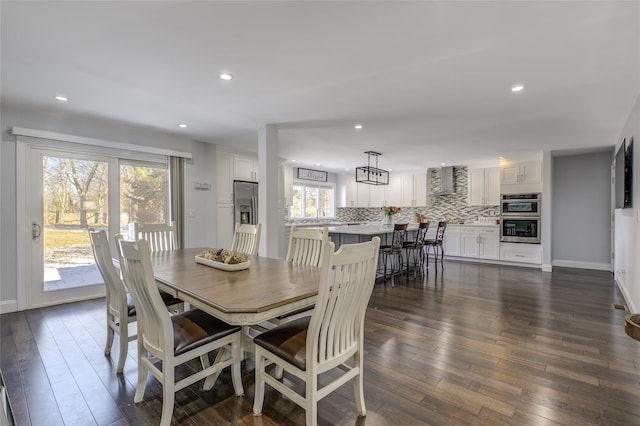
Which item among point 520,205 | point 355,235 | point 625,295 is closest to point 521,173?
point 520,205

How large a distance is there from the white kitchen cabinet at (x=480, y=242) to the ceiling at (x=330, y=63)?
3078 millimetres

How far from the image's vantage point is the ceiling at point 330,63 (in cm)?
183

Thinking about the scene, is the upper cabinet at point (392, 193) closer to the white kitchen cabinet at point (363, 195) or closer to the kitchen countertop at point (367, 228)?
the white kitchen cabinet at point (363, 195)

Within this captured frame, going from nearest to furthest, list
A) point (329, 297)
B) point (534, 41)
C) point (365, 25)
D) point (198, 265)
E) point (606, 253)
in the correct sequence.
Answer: point (329, 297) < point (365, 25) < point (534, 41) < point (198, 265) < point (606, 253)

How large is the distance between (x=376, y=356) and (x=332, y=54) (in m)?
2.44

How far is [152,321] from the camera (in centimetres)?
174

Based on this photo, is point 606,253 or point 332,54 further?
point 606,253

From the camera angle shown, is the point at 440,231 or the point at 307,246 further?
the point at 440,231

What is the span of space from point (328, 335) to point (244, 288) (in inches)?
22.0

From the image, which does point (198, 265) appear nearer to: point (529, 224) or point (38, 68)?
point (38, 68)

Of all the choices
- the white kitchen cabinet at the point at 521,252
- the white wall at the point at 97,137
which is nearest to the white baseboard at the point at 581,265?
the white kitchen cabinet at the point at 521,252

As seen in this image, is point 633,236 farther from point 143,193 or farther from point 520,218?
point 143,193

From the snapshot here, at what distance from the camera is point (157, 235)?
348 centimetres

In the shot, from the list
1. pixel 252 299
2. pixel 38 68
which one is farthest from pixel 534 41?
pixel 38 68
